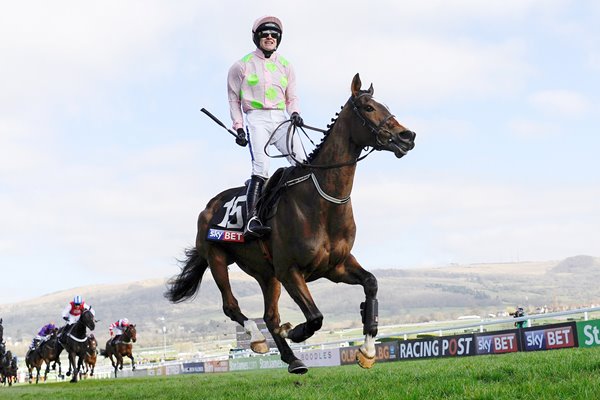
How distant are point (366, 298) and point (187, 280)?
4.09 m

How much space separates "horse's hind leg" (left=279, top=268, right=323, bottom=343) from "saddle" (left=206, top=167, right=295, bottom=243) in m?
0.92

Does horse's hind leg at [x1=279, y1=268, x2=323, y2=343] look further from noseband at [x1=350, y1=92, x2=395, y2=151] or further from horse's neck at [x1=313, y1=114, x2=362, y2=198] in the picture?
noseband at [x1=350, y1=92, x2=395, y2=151]

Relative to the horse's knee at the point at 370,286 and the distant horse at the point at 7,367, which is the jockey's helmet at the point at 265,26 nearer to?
the horse's knee at the point at 370,286

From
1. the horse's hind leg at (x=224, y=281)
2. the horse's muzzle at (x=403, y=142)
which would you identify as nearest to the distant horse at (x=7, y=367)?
the horse's hind leg at (x=224, y=281)

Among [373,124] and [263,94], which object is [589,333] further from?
[373,124]

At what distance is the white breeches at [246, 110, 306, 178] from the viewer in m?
10.2

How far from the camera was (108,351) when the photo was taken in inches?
1678

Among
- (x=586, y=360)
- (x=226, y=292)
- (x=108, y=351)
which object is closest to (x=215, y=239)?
(x=226, y=292)

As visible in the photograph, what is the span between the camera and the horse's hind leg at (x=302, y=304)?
8.88 m

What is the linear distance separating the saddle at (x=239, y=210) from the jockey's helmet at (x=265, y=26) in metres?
1.99

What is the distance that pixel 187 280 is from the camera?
12.2 meters

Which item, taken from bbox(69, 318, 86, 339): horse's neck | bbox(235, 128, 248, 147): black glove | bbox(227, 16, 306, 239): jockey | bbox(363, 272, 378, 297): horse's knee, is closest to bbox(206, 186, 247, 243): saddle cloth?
bbox(227, 16, 306, 239): jockey

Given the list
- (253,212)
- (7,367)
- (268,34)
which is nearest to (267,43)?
(268,34)

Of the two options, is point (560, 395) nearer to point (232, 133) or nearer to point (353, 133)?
point (353, 133)
